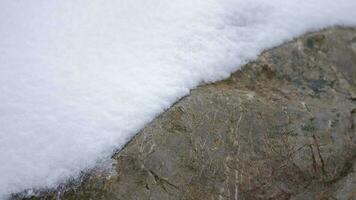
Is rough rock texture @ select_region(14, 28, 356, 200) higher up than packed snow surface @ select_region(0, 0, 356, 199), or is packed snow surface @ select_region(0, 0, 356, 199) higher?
packed snow surface @ select_region(0, 0, 356, 199)

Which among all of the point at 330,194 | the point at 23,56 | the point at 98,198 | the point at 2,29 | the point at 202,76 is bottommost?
the point at 330,194

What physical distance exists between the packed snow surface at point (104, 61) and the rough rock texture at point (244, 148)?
138mm

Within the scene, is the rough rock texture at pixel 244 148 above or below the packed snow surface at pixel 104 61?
below

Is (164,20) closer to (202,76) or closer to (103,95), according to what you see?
(202,76)

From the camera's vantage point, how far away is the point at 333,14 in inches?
154

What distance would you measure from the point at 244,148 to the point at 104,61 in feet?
4.24

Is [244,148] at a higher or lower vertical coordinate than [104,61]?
lower

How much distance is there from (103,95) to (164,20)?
0.94m

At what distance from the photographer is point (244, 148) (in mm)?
3037

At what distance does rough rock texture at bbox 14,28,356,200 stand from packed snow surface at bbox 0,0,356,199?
14 cm

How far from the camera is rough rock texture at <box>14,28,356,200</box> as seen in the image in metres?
2.87

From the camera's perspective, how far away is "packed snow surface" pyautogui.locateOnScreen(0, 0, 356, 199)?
286 cm

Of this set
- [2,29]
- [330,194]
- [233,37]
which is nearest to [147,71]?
[233,37]

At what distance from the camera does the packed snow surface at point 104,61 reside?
286 centimetres
